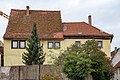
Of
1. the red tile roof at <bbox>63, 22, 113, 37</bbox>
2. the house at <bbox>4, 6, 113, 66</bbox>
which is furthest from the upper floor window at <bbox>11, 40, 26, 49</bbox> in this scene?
the red tile roof at <bbox>63, 22, 113, 37</bbox>

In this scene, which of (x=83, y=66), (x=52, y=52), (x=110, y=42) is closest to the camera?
(x=83, y=66)

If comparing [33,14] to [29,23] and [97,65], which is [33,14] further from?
[97,65]

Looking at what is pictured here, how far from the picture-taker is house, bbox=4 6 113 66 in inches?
2281

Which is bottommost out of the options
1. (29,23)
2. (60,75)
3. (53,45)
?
(60,75)

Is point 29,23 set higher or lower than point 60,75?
higher

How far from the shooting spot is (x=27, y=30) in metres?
59.9

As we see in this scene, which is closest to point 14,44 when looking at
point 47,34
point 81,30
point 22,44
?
point 22,44

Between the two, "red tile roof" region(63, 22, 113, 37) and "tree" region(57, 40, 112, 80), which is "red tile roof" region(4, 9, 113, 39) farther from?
"tree" region(57, 40, 112, 80)

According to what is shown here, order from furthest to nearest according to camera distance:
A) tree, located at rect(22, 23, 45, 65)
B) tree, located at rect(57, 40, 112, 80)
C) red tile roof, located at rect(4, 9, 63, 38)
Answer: red tile roof, located at rect(4, 9, 63, 38) → tree, located at rect(22, 23, 45, 65) → tree, located at rect(57, 40, 112, 80)

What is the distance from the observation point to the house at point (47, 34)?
57938 millimetres

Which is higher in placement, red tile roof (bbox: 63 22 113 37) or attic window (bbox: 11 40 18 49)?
red tile roof (bbox: 63 22 113 37)

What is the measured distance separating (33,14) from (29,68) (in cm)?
3306

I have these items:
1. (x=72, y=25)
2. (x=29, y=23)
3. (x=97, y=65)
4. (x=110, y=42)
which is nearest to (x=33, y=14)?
(x=29, y=23)

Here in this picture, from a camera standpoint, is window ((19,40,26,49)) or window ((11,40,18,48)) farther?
window ((19,40,26,49))
